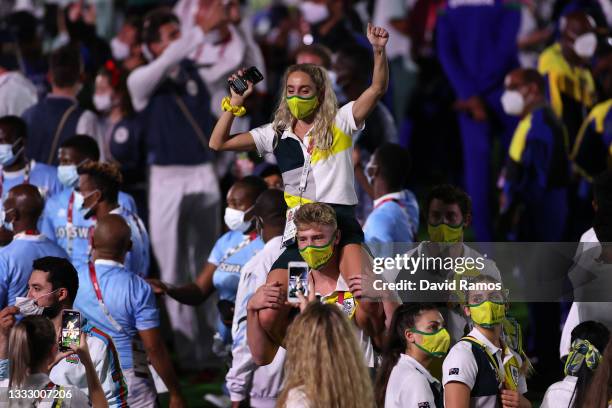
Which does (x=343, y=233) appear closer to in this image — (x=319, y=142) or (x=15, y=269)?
(x=319, y=142)

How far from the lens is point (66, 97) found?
11.2m

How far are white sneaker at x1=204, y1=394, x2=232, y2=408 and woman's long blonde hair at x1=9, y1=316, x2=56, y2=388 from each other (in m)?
3.28

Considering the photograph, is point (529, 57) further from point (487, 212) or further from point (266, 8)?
point (266, 8)

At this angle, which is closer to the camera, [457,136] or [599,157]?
[599,157]

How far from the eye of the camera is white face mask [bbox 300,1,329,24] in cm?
1320

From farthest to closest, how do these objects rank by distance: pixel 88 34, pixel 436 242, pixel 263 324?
pixel 88 34 → pixel 436 242 → pixel 263 324

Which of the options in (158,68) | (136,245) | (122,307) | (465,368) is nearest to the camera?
(465,368)

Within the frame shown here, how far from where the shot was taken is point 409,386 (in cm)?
652

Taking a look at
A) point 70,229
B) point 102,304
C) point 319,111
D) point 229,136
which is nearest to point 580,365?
point 319,111

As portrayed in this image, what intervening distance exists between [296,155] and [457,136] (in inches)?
383

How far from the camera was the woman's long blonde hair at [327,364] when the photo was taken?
5320 mm

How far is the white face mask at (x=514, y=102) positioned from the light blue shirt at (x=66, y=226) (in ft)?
11.4

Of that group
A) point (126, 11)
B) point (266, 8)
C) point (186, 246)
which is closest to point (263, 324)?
point (186, 246)

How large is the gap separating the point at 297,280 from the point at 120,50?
28.2 feet
